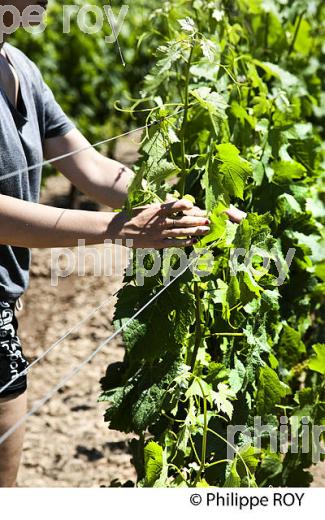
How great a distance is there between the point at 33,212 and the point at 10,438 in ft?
2.29

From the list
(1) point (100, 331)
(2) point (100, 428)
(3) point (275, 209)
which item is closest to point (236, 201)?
(3) point (275, 209)

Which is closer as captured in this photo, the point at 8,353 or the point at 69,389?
the point at 8,353

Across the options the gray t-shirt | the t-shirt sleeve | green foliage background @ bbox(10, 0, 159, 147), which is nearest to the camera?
the gray t-shirt

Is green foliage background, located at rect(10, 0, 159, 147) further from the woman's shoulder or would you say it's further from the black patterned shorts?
the black patterned shorts

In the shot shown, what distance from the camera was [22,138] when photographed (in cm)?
211

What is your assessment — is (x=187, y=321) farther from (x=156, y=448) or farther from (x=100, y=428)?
(x=100, y=428)

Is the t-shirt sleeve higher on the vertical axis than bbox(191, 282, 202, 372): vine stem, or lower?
higher

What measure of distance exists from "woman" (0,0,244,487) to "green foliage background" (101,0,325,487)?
0.22 feet

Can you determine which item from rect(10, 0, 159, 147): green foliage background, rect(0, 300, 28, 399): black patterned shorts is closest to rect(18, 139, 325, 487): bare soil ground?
rect(0, 300, 28, 399): black patterned shorts

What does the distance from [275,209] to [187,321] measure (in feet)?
2.43

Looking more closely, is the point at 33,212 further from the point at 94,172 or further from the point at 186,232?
the point at 94,172

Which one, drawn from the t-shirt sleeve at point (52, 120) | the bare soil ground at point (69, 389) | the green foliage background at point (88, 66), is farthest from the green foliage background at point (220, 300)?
the green foliage background at point (88, 66)

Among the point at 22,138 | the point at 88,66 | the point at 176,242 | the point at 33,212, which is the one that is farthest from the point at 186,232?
the point at 88,66

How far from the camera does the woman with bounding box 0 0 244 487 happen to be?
1.76m
